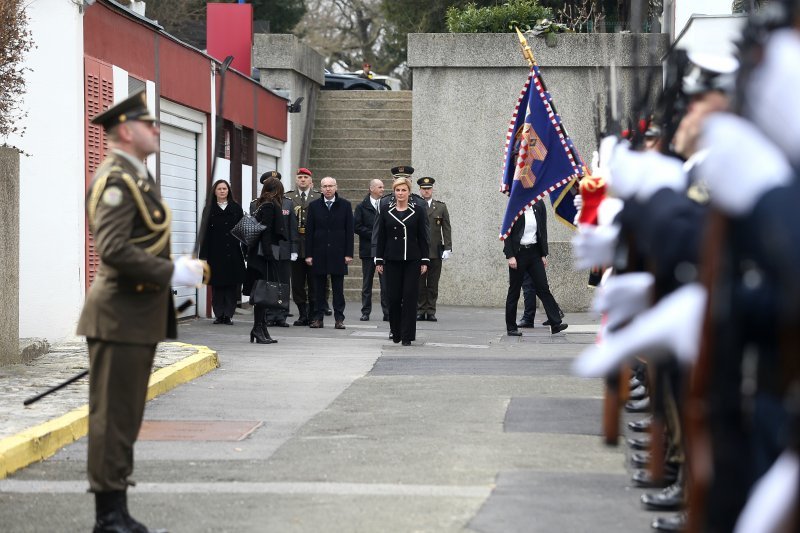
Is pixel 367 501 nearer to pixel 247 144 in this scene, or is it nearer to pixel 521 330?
pixel 521 330

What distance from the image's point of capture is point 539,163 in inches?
465

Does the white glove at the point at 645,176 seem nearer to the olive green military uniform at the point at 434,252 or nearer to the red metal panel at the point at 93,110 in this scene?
the red metal panel at the point at 93,110

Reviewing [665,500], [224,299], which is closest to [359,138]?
[224,299]

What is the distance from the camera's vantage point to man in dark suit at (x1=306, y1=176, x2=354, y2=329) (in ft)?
61.0

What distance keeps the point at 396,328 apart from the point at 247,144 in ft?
26.8

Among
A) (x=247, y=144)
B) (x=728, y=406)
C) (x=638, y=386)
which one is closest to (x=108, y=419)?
(x=728, y=406)

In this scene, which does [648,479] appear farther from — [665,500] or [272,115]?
[272,115]

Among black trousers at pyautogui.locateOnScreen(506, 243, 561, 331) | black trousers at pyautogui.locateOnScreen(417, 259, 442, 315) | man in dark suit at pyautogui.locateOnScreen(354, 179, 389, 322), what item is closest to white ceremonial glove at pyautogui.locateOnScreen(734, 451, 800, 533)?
black trousers at pyautogui.locateOnScreen(506, 243, 561, 331)

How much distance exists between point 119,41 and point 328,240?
13.4 ft

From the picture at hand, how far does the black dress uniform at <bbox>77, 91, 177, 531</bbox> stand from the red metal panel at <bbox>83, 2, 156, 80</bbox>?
891 centimetres

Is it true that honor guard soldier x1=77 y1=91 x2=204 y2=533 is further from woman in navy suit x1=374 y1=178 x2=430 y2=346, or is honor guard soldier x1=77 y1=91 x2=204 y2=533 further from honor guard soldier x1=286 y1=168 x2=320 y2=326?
honor guard soldier x1=286 y1=168 x2=320 y2=326

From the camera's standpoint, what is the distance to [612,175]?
4.74 metres

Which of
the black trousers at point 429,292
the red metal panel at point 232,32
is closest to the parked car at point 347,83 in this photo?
the red metal panel at point 232,32

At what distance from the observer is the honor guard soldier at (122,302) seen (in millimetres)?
6215
